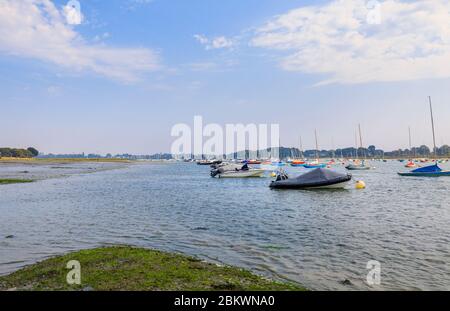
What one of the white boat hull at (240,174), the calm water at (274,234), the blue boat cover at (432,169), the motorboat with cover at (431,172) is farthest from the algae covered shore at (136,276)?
the blue boat cover at (432,169)

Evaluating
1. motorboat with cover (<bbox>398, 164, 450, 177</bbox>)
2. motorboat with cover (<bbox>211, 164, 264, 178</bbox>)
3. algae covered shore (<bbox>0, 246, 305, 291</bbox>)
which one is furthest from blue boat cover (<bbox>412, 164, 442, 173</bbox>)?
algae covered shore (<bbox>0, 246, 305, 291</bbox>)

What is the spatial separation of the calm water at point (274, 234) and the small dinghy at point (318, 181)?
12530 mm

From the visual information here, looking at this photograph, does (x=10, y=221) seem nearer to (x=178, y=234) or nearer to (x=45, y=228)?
(x=45, y=228)

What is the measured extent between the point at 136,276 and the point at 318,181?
4153 centimetres

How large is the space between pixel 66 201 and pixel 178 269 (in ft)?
102

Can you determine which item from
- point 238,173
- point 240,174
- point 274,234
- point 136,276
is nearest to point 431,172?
point 240,174

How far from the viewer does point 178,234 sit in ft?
70.6

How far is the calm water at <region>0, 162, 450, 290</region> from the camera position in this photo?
14086 millimetres

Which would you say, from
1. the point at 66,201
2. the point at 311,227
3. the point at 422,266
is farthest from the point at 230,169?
the point at 422,266

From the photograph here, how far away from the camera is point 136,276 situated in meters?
11.7

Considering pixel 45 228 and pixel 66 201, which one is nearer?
pixel 45 228

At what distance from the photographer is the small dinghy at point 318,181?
49.4 m

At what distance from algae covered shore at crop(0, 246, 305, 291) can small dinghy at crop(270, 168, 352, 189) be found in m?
38.0
